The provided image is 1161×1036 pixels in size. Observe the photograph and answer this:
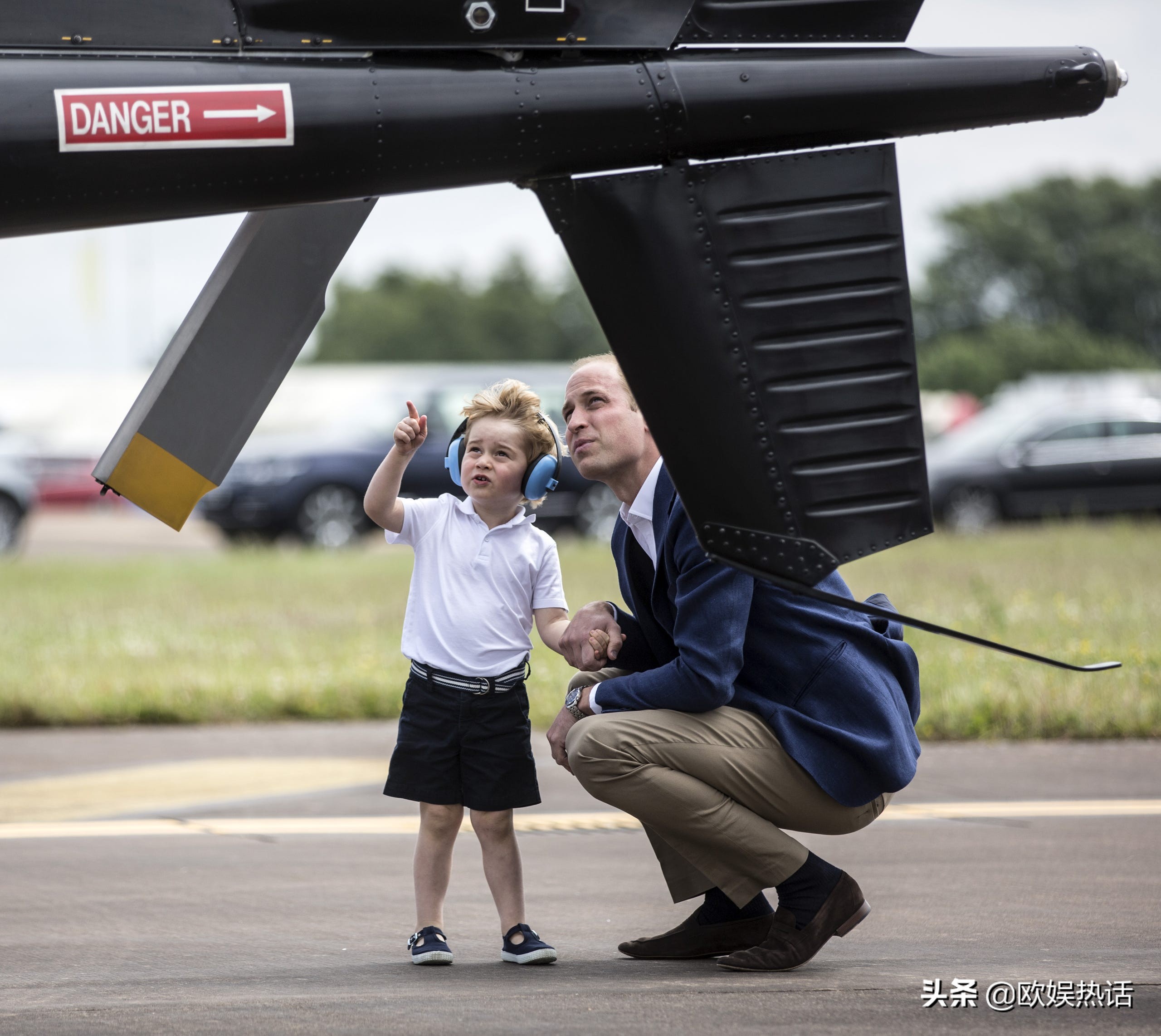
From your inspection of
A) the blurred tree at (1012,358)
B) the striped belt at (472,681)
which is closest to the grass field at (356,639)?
the striped belt at (472,681)

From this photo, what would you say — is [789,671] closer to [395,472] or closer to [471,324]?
[395,472]

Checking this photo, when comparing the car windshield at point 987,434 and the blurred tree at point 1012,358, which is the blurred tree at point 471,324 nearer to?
the blurred tree at point 1012,358

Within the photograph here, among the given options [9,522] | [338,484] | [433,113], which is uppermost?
[338,484]

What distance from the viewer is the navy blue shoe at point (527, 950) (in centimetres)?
401

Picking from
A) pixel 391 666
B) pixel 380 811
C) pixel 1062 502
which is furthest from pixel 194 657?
pixel 1062 502

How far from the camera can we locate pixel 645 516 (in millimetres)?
4008

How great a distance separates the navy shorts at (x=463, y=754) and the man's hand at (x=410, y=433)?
1.94ft

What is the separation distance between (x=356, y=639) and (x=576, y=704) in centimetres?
580

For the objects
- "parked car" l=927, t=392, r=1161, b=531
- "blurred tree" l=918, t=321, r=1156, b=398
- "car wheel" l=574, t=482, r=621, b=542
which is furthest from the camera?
"blurred tree" l=918, t=321, r=1156, b=398

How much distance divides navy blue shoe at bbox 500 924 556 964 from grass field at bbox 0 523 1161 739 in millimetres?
3463

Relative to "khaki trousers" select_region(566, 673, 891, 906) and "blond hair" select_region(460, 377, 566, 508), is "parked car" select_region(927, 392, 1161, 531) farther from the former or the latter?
"khaki trousers" select_region(566, 673, 891, 906)

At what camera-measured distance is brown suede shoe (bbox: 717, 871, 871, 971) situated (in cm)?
388

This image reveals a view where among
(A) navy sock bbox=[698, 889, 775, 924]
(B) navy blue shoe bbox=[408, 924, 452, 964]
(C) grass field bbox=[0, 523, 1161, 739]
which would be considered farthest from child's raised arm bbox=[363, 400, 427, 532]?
(C) grass field bbox=[0, 523, 1161, 739]

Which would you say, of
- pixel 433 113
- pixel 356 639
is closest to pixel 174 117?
pixel 433 113
